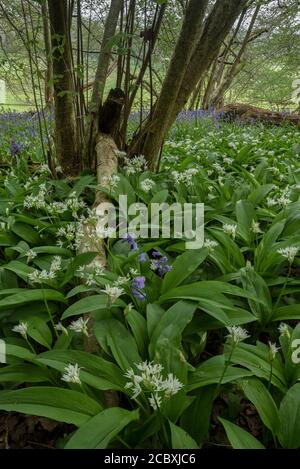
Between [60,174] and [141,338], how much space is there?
251 centimetres

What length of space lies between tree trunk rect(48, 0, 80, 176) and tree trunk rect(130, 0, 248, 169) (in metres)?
0.60

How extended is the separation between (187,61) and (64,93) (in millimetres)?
1097

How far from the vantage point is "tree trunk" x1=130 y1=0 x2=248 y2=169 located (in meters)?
2.93

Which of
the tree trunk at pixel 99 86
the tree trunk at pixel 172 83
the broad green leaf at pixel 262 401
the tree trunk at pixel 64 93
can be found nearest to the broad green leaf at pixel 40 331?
the broad green leaf at pixel 262 401

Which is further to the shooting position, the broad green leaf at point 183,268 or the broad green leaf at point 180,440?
the broad green leaf at point 183,268

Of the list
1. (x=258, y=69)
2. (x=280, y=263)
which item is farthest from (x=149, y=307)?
(x=258, y=69)

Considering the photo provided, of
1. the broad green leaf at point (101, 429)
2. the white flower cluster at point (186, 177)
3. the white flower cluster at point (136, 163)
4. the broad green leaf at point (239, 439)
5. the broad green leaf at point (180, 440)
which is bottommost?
the broad green leaf at point (239, 439)

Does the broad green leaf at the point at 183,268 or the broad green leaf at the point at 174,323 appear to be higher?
the broad green leaf at the point at 183,268

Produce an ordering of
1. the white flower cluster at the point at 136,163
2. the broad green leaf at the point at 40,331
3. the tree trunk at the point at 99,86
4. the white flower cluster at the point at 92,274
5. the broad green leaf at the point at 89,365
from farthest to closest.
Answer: the tree trunk at the point at 99,86 → the white flower cluster at the point at 136,163 → the white flower cluster at the point at 92,274 → the broad green leaf at the point at 40,331 → the broad green leaf at the point at 89,365

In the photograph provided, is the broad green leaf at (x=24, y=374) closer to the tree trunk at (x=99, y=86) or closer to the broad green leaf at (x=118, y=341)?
the broad green leaf at (x=118, y=341)

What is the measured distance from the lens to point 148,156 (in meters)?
3.62

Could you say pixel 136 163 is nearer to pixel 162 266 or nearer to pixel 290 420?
pixel 162 266

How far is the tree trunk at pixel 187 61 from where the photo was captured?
2.93m

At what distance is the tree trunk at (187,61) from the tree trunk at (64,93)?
60 centimetres
